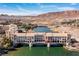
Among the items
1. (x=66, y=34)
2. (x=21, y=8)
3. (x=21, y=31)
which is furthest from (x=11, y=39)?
(x=66, y=34)

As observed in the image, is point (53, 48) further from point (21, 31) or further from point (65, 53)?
point (21, 31)

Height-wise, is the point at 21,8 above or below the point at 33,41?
above

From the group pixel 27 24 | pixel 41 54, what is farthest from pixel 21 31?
pixel 41 54

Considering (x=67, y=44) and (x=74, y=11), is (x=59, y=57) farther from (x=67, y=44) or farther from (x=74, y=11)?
(x=74, y=11)

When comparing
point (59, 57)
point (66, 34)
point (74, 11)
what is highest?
point (74, 11)

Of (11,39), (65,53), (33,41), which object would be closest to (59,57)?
(65,53)

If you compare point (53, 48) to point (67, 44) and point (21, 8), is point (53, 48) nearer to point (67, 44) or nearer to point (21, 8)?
point (67, 44)

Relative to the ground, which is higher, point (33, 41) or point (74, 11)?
point (74, 11)
